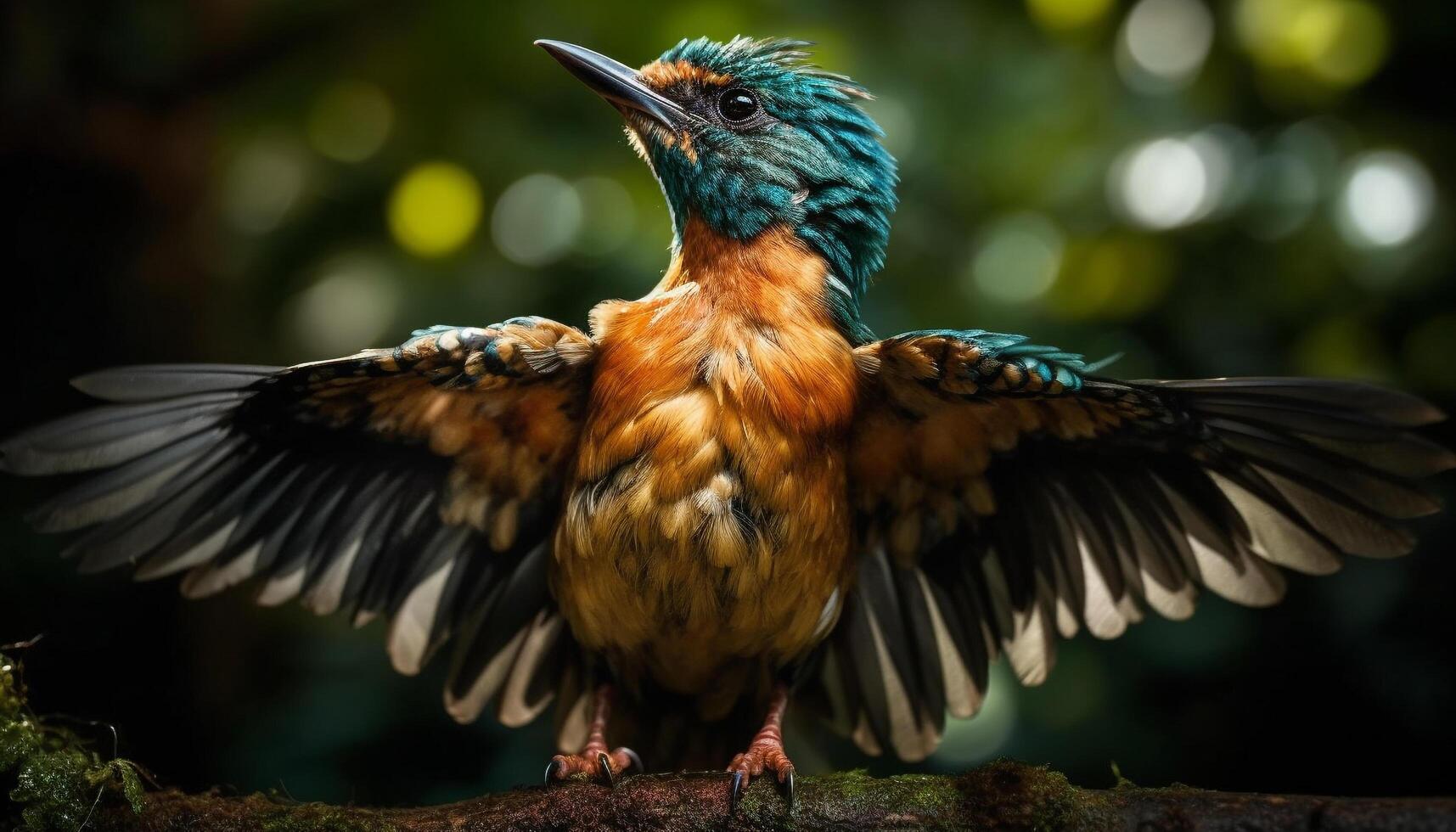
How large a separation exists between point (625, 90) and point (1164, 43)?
2.18m

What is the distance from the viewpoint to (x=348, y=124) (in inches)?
193

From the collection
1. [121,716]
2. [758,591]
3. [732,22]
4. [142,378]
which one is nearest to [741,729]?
[758,591]

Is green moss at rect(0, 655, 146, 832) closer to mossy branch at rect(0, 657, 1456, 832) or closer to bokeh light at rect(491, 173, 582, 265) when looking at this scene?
mossy branch at rect(0, 657, 1456, 832)

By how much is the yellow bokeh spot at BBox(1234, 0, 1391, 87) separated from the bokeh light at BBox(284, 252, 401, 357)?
3243 millimetres

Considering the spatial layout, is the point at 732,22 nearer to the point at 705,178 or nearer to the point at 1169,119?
the point at 705,178

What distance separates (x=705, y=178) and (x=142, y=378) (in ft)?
5.06

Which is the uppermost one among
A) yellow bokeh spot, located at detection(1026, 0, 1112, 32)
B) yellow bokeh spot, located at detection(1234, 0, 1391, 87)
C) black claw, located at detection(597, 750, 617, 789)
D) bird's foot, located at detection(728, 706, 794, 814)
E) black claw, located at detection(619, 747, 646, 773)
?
yellow bokeh spot, located at detection(1234, 0, 1391, 87)

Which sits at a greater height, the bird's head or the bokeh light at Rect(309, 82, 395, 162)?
the bird's head

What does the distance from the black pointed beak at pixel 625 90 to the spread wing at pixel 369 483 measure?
0.76 meters

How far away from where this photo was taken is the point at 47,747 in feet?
8.75

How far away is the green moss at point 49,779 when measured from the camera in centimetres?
248

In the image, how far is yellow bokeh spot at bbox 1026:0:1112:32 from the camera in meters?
4.37

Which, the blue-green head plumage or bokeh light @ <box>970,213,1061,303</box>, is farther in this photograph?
bokeh light @ <box>970,213,1061,303</box>

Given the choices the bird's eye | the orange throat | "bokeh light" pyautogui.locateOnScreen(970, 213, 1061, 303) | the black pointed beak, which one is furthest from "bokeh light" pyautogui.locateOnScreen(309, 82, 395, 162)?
"bokeh light" pyautogui.locateOnScreen(970, 213, 1061, 303)
